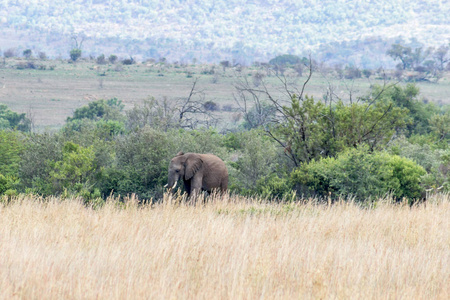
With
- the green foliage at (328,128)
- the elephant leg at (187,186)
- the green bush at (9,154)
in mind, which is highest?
the green foliage at (328,128)

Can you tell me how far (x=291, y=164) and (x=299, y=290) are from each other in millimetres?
11977

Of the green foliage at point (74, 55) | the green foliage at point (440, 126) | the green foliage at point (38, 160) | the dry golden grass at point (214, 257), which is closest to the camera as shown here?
the dry golden grass at point (214, 257)

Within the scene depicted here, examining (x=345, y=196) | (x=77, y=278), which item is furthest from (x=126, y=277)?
(x=345, y=196)

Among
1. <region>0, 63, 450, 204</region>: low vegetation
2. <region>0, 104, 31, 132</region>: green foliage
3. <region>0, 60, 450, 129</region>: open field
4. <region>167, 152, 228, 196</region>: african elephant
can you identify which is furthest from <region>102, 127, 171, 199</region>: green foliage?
<region>0, 60, 450, 129</region>: open field

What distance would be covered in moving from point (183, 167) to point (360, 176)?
14.1 feet

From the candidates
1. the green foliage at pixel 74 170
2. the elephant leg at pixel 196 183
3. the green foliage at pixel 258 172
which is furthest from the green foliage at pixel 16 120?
the elephant leg at pixel 196 183

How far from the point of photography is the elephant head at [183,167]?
15609 millimetres

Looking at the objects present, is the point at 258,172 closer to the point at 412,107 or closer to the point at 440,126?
the point at 440,126

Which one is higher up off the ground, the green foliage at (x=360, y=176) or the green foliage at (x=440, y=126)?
the green foliage at (x=360, y=176)

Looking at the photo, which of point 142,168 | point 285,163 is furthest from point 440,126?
point 142,168

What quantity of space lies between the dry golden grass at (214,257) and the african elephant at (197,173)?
4813 millimetres

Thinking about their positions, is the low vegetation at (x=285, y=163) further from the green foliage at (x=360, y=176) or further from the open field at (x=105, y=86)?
the open field at (x=105, y=86)

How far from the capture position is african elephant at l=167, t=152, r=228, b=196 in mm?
15656

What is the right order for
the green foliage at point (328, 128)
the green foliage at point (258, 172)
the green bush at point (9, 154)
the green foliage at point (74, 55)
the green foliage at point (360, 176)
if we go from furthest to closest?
the green foliage at point (74, 55)
the green bush at point (9, 154)
the green foliage at point (328, 128)
the green foliage at point (258, 172)
the green foliage at point (360, 176)
